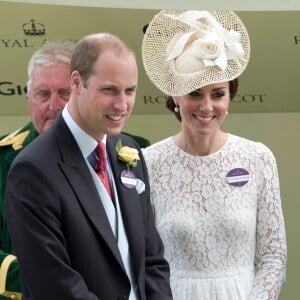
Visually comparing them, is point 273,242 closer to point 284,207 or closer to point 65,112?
point 65,112

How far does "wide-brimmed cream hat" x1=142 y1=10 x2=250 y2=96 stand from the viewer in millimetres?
3027

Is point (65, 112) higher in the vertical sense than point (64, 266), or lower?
higher

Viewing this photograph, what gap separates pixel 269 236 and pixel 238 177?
24cm

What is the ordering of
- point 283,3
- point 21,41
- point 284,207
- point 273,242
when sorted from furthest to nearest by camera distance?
1. point 284,207
2. point 21,41
3. point 283,3
4. point 273,242

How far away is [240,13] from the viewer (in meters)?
4.08

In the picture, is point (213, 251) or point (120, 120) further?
point (213, 251)

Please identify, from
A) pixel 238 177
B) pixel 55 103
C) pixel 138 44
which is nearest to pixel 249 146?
pixel 238 177

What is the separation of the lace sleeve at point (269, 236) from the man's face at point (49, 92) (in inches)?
29.9

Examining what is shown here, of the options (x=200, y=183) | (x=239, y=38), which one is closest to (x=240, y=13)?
(x=239, y=38)

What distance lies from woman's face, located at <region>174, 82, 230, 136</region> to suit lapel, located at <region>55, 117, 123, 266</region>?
2.27 ft

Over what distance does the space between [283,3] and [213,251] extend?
114 centimetres

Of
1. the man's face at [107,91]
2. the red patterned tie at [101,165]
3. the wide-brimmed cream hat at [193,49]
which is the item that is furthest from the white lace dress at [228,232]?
the man's face at [107,91]

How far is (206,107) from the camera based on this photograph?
9.89ft

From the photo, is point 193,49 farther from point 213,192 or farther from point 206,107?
point 213,192
